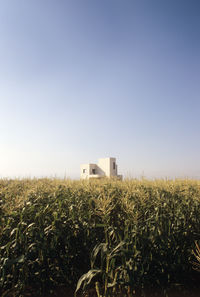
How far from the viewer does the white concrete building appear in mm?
39188

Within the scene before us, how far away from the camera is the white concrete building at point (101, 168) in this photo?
39188 mm

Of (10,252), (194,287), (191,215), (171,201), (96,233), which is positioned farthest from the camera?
(171,201)

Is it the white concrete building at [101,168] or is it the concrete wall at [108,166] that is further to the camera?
the white concrete building at [101,168]

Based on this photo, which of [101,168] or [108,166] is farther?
[101,168]

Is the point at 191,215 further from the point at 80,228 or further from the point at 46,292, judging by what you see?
the point at 46,292

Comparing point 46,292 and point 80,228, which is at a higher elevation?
point 80,228

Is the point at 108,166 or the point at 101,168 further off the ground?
the point at 108,166

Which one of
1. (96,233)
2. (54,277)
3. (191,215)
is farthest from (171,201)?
(54,277)

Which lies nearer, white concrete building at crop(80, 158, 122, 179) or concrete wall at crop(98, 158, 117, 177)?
concrete wall at crop(98, 158, 117, 177)

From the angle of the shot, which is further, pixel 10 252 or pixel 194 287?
pixel 194 287

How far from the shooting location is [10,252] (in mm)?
3301

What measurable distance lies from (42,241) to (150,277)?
1836mm

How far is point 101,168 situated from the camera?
133 ft

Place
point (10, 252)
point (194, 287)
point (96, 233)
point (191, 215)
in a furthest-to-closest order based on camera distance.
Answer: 1. point (191, 215)
2. point (96, 233)
3. point (194, 287)
4. point (10, 252)
